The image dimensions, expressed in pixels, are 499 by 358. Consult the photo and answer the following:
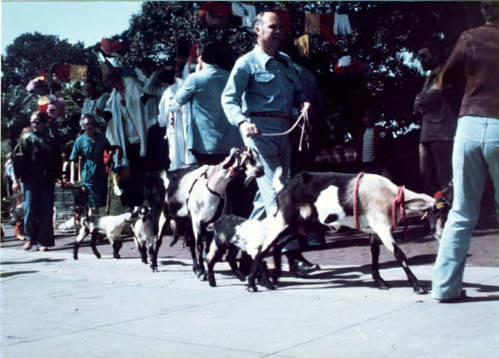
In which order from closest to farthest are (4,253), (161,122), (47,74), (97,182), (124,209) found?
1. (47,74)
2. (161,122)
3. (4,253)
4. (97,182)
5. (124,209)

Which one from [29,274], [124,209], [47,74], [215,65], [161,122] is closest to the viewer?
[47,74]

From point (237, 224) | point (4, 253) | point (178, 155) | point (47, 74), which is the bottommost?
point (4, 253)

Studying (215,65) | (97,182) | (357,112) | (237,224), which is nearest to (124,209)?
(97,182)

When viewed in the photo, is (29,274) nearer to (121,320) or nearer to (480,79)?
(121,320)

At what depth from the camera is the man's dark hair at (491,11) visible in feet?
11.4

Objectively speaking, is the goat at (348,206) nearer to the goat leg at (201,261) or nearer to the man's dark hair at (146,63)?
the goat leg at (201,261)

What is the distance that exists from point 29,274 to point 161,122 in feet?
7.11

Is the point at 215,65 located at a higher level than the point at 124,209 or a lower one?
higher

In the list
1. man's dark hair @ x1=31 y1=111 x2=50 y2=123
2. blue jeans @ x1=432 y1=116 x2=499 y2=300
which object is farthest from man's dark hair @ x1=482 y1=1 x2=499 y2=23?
man's dark hair @ x1=31 y1=111 x2=50 y2=123

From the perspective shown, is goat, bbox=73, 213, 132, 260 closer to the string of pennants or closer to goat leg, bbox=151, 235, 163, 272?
goat leg, bbox=151, 235, 163, 272

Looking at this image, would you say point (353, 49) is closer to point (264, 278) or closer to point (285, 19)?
point (285, 19)

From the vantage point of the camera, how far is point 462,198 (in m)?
3.53

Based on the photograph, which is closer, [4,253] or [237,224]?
[237,224]

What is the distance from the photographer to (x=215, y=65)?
18.7 feet
